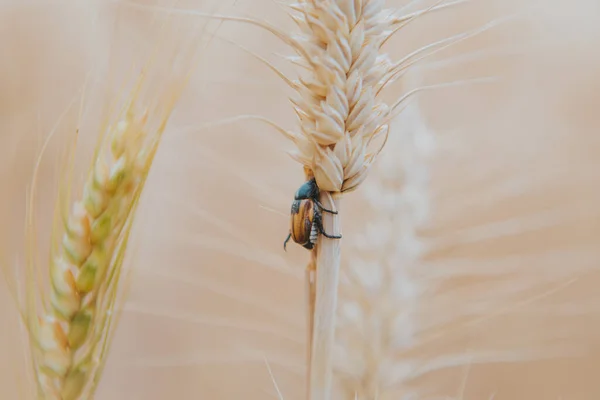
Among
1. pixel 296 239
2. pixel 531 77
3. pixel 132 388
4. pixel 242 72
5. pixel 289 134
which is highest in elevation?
pixel 531 77

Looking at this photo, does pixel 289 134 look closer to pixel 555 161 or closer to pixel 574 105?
pixel 555 161

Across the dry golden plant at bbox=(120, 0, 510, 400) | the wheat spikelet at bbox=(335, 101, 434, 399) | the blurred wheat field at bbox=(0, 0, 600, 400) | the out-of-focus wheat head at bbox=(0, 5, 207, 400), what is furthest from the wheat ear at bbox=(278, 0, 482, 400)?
the blurred wheat field at bbox=(0, 0, 600, 400)

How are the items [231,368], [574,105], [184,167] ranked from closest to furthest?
[231,368] < [184,167] < [574,105]

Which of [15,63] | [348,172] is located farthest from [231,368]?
[348,172]

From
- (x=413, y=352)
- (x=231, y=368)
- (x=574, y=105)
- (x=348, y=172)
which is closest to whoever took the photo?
(x=348, y=172)

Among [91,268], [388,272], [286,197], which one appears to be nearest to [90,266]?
[91,268]

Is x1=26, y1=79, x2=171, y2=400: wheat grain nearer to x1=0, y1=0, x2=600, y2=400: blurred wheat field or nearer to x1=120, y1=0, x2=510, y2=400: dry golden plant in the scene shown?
x1=120, y1=0, x2=510, y2=400: dry golden plant

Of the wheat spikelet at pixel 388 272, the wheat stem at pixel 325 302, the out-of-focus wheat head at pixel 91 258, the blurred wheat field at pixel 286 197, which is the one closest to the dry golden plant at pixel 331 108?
the wheat stem at pixel 325 302

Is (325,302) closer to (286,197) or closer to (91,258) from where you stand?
(91,258)
